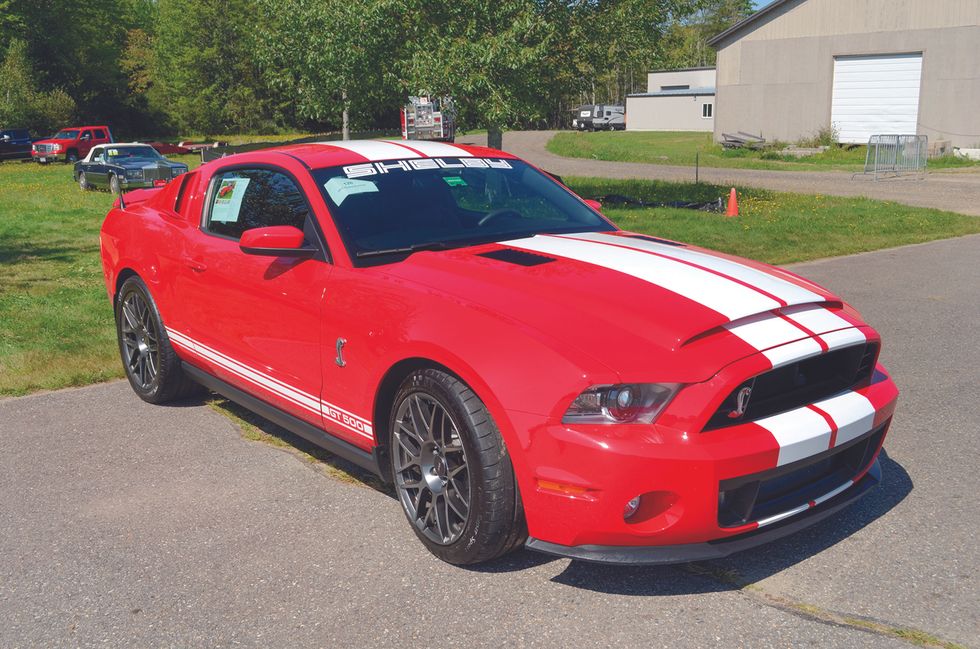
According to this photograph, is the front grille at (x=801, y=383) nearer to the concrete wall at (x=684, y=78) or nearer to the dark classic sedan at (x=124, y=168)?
the dark classic sedan at (x=124, y=168)

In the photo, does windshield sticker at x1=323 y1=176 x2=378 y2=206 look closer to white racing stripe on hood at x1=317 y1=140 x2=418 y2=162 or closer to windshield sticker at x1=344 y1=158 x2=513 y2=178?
windshield sticker at x1=344 y1=158 x2=513 y2=178

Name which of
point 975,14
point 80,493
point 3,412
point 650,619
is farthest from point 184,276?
point 975,14

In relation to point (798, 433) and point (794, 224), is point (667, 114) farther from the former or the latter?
point (798, 433)

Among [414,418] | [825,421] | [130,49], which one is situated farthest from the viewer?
[130,49]

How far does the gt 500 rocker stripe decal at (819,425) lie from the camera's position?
3.24 m

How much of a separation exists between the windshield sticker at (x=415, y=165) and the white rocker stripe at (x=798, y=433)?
2229mm

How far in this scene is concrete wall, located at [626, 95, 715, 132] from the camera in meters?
67.9

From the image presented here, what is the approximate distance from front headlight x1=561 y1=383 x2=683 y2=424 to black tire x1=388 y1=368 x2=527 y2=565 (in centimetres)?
35

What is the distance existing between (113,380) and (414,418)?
367 centimetres

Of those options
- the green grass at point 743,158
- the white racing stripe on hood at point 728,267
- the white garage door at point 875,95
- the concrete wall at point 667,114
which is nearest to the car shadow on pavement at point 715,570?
the white racing stripe on hood at point 728,267

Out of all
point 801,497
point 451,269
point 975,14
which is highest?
point 975,14

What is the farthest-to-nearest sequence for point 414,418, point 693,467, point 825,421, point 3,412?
1. point 3,412
2. point 414,418
3. point 825,421
4. point 693,467

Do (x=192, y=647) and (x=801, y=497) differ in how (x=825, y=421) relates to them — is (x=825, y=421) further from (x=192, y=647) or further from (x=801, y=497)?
(x=192, y=647)

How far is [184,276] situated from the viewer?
5.19 meters
